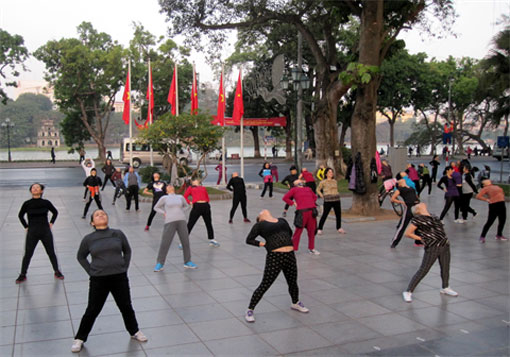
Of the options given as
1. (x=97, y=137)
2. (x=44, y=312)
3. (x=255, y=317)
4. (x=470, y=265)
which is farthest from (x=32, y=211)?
(x=97, y=137)

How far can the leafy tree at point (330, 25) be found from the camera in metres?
15.2

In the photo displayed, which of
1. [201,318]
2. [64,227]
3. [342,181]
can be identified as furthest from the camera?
[342,181]

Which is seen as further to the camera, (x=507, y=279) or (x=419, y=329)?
(x=507, y=279)

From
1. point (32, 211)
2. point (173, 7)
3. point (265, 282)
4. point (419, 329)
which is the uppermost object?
point (173, 7)

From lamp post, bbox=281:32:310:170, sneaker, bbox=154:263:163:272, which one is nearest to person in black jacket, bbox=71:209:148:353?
sneaker, bbox=154:263:163:272

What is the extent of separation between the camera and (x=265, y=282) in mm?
6410

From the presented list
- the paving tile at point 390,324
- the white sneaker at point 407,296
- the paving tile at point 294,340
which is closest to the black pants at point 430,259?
the white sneaker at point 407,296

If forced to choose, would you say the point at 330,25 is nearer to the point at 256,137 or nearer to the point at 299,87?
the point at 299,87

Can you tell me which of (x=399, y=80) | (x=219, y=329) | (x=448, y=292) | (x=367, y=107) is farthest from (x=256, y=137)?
(x=219, y=329)

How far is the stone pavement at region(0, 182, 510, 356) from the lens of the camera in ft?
18.6

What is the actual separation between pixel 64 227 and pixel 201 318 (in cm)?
859

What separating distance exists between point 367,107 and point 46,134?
83.2 m

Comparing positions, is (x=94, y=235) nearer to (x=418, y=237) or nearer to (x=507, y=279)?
(x=418, y=237)

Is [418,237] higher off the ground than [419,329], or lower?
higher
